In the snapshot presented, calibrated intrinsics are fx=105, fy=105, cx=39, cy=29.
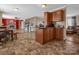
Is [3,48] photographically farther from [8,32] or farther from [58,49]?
[58,49]

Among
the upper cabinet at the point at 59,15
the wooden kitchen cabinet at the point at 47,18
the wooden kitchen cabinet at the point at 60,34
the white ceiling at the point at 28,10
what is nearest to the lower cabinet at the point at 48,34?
the wooden kitchen cabinet at the point at 60,34

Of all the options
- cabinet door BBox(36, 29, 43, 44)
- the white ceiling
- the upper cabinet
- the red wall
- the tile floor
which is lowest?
the tile floor

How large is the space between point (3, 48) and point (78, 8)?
1715 mm

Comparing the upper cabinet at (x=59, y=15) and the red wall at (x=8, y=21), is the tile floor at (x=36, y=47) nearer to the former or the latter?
the red wall at (x=8, y=21)

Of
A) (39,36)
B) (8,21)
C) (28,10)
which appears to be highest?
(28,10)

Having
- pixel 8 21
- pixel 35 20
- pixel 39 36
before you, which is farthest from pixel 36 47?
pixel 8 21

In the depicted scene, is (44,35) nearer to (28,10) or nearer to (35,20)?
(35,20)

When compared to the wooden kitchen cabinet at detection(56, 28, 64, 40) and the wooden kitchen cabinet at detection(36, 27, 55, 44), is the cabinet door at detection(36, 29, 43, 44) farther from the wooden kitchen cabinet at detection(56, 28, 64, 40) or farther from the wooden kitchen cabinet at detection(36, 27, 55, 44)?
the wooden kitchen cabinet at detection(56, 28, 64, 40)

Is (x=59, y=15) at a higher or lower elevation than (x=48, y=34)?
higher

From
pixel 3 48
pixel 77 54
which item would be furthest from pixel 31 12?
pixel 77 54

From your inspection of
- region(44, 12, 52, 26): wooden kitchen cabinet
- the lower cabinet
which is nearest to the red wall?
the lower cabinet

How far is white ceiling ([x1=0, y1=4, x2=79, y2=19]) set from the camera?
6.98ft

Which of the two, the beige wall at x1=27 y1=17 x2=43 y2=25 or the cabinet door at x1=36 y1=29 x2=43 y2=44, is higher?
the beige wall at x1=27 y1=17 x2=43 y2=25

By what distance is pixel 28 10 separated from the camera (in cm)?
220
